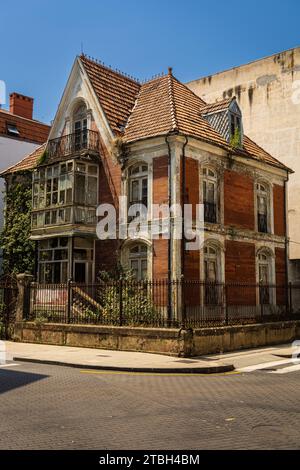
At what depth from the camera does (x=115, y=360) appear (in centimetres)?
1415

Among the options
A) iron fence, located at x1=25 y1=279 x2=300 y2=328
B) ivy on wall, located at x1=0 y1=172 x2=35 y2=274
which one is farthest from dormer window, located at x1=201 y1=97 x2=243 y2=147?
ivy on wall, located at x1=0 y1=172 x2=35 y2=274

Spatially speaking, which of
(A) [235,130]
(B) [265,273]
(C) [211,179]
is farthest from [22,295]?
(A) [235,130]

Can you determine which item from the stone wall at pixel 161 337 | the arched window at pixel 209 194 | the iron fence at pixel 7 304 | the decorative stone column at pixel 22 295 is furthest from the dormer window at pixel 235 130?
the iron fence at pixel 7 304

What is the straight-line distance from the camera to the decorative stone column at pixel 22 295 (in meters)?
20.1

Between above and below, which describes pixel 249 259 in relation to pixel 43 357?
above

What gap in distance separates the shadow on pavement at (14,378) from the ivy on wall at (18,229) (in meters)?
13.1

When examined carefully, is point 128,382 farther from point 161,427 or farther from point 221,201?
point 221,201

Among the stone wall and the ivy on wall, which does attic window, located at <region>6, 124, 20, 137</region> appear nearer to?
the ivy on wall

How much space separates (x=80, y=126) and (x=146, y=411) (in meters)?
19.4

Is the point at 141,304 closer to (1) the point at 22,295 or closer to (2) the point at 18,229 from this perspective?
(1) the point at 22,295

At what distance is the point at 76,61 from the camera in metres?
25.6

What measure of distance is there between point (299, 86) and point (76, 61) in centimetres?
1343

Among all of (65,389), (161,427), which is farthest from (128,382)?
(161,427)
